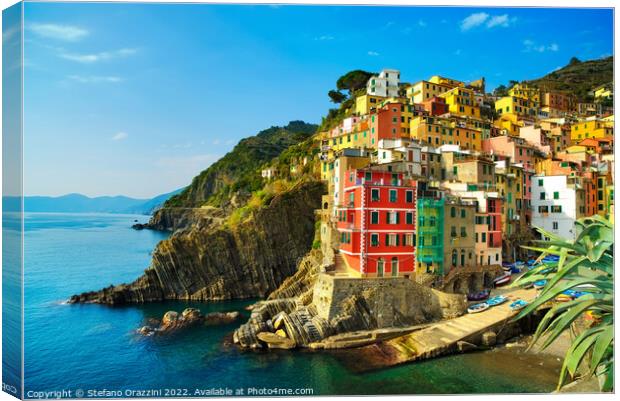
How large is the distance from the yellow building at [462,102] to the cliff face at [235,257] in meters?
17.8

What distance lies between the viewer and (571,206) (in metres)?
28.1

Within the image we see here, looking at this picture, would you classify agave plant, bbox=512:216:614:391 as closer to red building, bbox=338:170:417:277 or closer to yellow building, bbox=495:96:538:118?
red building, bbox=338:170:417:277

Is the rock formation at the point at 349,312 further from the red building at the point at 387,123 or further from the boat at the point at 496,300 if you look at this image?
the red building at the point at 387,123

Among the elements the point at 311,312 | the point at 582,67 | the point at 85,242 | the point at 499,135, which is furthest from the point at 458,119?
the point at 85,242

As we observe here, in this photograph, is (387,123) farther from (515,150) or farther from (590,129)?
(590,129)

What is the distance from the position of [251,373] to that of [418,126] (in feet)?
82.2

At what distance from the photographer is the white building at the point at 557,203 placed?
2814 cm

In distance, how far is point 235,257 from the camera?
3219cm

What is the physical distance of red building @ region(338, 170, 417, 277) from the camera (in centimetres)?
2162

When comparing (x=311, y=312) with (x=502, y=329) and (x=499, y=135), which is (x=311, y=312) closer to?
(x=502, y=329)

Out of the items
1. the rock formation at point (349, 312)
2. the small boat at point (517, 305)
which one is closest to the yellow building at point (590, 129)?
the small boat at point (517, 305)

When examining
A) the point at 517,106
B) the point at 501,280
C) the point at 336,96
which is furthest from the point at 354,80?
the point at 501,280

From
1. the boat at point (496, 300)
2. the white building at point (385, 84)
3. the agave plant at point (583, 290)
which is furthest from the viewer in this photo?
the white building at point (385, 84)

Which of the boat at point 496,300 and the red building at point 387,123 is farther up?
the red building at point 387,123
